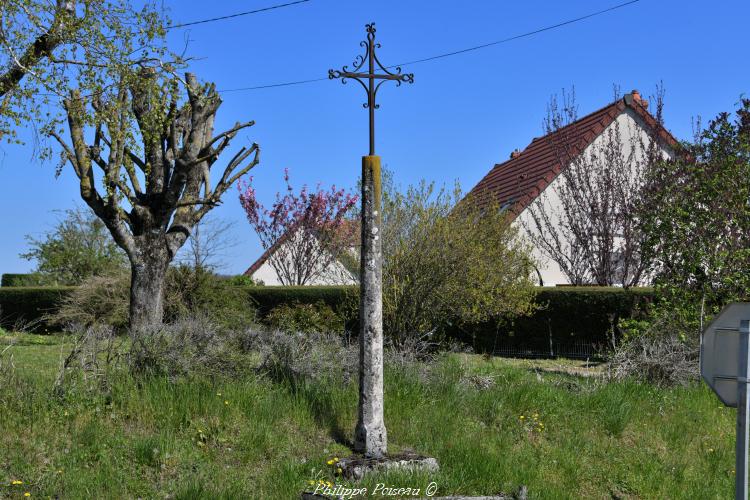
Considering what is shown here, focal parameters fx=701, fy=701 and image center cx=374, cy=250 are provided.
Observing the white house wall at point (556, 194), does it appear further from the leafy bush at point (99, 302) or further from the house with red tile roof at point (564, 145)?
the leafy bush at point (99, 302)

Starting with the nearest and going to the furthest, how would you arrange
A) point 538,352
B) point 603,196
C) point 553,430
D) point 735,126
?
point 553,430, point 735,126, point 538,352, point 603,196

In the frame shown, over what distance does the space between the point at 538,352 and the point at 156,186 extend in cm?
917

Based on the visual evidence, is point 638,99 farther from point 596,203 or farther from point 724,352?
point 724,352

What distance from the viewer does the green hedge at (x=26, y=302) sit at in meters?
22.3

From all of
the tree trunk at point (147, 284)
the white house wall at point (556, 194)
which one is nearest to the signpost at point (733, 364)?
the tree trunk at point (147, 284)

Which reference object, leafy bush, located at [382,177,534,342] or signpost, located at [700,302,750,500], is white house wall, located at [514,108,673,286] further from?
signpost, located at [700,302,750,500]

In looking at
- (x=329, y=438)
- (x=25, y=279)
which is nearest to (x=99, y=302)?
(x=329, y=438)

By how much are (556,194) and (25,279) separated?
23631 mm

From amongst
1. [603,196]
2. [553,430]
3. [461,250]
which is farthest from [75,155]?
[603,196]

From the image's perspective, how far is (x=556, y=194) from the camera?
2202 cm

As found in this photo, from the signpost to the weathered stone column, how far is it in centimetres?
299

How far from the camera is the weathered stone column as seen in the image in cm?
684

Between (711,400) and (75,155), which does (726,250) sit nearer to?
(711,400)

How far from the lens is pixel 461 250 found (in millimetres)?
11781
